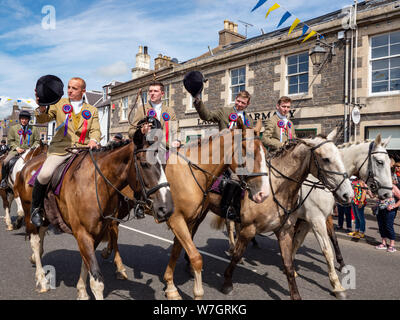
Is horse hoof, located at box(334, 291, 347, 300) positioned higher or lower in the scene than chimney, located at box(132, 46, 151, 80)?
lower

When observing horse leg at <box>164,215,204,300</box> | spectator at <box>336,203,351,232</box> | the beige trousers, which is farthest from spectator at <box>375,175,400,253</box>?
the beige trousers

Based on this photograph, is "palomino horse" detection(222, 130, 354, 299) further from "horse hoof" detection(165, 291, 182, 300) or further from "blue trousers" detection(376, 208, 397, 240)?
"blue trousers" detection(376, 208, 397, 240)

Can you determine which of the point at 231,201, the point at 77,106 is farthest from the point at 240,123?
the point at 77,106

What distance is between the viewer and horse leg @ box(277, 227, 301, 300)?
4.40 m

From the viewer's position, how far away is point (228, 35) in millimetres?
22953

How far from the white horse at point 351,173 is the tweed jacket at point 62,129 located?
3.61 m

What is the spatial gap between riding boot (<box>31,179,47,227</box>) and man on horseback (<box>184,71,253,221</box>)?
2.50 meters

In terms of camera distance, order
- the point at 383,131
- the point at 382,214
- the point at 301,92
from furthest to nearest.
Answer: the point at 301,92, the point at 383,131, the point at 382,214

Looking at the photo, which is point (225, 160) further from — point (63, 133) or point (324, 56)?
point (324, 56)

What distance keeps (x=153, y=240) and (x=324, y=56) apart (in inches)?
432

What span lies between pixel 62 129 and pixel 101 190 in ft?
4.51

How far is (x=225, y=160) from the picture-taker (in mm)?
4453

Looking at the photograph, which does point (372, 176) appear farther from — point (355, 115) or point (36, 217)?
point (355, 115)
